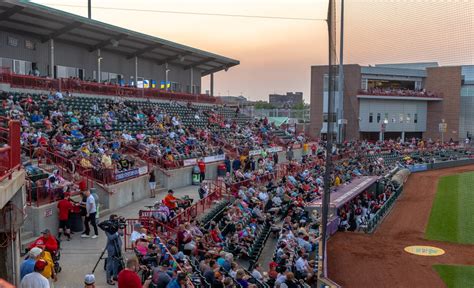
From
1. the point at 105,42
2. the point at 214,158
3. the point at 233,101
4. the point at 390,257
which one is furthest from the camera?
the point at 233,101

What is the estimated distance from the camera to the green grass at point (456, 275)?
13984 millimetres

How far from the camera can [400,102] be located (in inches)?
2135

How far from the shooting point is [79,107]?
72.9ft

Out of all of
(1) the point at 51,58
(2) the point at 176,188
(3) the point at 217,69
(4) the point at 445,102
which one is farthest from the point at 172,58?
(4) the point at 445,102

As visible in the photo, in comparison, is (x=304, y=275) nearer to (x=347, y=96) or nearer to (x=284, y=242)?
(x=284, y=242)

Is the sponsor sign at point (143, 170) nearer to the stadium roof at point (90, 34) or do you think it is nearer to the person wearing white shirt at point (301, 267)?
the person wearing white shirt at point (301, 267)

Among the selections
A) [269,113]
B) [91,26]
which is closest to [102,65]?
[91,26]

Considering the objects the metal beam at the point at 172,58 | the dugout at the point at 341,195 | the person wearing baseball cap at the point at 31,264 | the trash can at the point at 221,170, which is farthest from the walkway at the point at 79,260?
the metal beam at the point at 172,58

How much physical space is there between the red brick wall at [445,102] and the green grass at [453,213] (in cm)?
2185

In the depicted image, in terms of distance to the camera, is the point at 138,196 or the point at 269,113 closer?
the point at 138,196

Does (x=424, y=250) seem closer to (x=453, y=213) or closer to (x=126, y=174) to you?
(x=453, y=213)

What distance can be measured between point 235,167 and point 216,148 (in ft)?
7.90

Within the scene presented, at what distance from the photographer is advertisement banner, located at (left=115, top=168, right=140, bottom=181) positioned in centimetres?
1641

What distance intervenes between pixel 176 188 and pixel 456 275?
11666 millimetres
